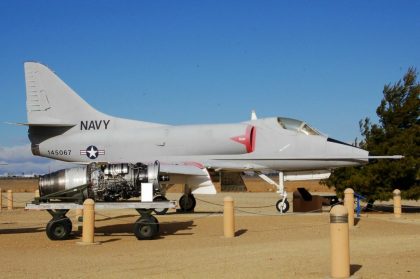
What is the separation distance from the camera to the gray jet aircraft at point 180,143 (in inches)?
784

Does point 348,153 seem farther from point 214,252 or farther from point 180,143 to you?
point 214,252

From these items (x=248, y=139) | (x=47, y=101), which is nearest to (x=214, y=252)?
(x=248, y=139)

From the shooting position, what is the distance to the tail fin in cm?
2227

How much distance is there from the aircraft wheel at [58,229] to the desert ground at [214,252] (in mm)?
336

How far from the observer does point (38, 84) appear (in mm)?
22344

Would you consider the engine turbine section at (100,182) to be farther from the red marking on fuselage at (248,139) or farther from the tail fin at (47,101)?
the tail fin at (47,101)

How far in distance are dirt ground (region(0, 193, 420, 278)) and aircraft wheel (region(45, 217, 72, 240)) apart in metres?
0.18

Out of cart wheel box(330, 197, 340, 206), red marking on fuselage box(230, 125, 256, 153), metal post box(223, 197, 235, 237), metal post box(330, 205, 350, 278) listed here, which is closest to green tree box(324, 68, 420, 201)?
cart wheel box(330, 197, 340, 206)

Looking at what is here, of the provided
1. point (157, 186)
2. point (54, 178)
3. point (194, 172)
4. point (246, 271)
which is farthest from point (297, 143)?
point (246, 271)

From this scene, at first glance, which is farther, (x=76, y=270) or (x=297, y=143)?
(x=297, y=143)

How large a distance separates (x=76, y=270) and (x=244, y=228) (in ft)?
22.7

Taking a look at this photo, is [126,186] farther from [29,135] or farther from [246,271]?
[29,135]

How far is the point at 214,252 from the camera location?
1022 centimetres

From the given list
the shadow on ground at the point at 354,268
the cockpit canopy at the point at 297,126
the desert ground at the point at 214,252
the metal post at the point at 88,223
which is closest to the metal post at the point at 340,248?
the desert ground at the point at 214,252
